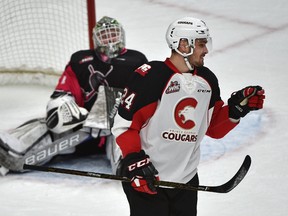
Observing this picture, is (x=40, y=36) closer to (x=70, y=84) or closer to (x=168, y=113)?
(x=70, y=84)

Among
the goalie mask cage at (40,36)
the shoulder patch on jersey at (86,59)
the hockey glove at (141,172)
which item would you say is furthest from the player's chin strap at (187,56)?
the goalie mask cage at (40,36)

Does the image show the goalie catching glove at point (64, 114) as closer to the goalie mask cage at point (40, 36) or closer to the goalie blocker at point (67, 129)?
the goalie blocker at point (67, 129)

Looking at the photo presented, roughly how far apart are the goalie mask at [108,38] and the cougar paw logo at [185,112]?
135cm

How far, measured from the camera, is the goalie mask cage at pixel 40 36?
506cm

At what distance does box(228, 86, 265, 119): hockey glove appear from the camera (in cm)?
260

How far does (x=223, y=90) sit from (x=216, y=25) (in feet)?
4.40

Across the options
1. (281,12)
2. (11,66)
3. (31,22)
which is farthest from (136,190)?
(281,12)

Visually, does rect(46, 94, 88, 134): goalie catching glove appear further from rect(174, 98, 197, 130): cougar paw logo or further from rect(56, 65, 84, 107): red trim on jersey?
rect(174, 98, 197, 130): cougar paw logo

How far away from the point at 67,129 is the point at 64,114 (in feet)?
0.32

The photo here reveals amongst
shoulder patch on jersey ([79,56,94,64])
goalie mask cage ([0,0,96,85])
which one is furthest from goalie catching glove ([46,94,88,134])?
goalie mask cage ([0,0,96,85])

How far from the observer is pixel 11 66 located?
16.7 feet

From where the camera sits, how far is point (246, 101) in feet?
8.69

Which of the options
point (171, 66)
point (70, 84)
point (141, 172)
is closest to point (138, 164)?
point (141, 172)

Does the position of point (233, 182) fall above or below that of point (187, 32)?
below
